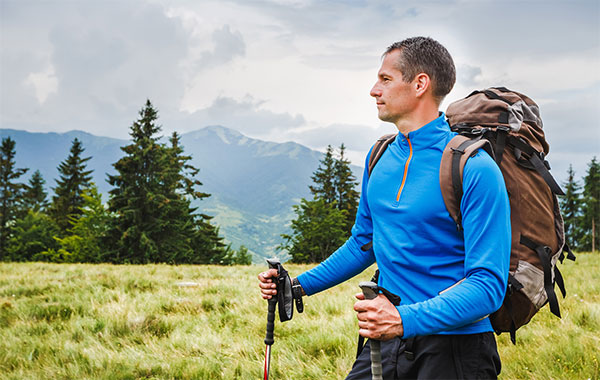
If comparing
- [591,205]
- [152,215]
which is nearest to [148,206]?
[152,215]

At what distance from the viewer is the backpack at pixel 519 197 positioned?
213 cm

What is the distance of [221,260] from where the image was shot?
162 feet

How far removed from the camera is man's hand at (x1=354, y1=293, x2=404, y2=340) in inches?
74.4

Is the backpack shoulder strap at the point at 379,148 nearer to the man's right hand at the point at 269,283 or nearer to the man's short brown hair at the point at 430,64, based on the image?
the man's short brown hair at the point at 430,64

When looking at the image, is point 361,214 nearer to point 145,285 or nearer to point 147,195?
point 145,285

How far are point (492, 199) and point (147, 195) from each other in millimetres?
42178

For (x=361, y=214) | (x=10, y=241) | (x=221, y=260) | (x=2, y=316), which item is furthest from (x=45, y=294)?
(x=10, y=241)

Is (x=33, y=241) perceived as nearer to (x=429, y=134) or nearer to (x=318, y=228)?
(x=318, y=228)

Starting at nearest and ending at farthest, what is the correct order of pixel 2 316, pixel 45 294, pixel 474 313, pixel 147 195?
pixel 474 313
pixel 2 316
pixel 45 294
pixel 147 195

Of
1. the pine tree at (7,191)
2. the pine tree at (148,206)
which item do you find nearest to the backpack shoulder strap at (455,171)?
the pine tree at (148,206)

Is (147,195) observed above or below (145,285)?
above

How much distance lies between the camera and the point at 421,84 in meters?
2.35

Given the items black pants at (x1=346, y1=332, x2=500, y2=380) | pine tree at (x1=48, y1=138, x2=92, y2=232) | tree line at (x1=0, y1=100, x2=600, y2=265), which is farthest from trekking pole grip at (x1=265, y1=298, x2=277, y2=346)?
pine tree at (x1=48, y1=138, x2=92, y2=232)

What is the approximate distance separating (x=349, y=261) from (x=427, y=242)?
740 mm
